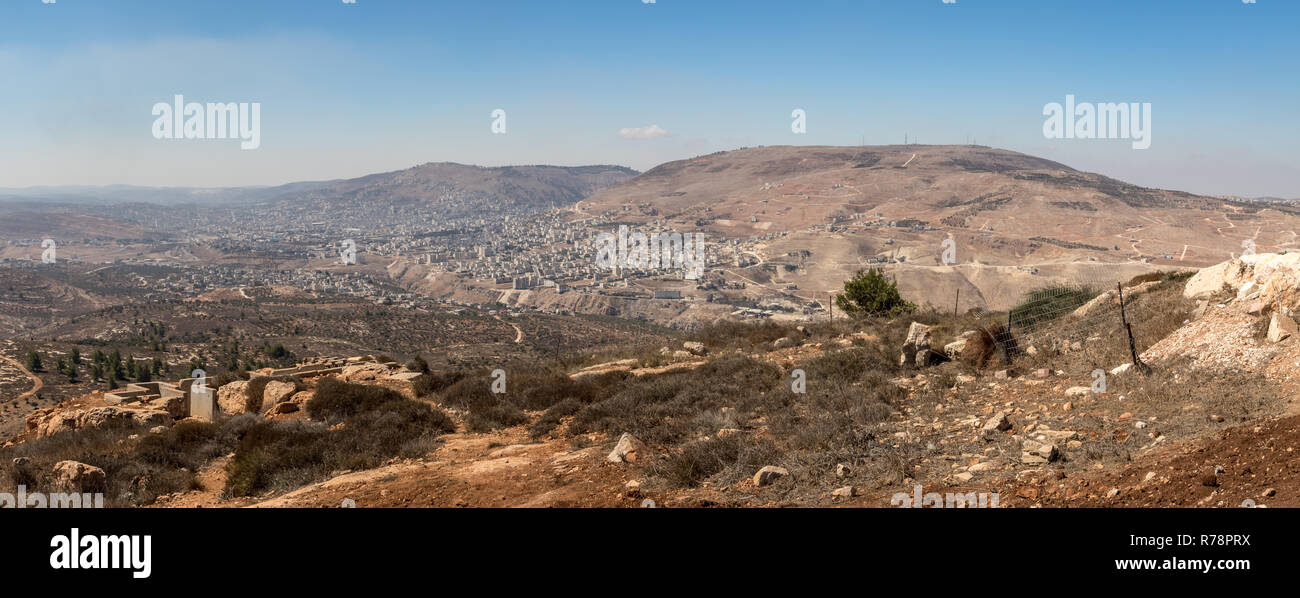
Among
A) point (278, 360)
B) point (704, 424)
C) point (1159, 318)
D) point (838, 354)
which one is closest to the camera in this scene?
point (704, 424)

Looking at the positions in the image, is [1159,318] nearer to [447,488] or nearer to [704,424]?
[704,424]

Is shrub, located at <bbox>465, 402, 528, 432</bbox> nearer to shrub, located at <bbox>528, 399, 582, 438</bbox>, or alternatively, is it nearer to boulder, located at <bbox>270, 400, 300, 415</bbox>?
shrub, located at <bbox>528, 399, 582, 438</bbox>

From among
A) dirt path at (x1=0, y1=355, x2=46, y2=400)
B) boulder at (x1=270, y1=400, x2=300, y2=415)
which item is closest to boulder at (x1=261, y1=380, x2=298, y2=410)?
boulder at (x1=270, y1=400, x2=300, y2=415)

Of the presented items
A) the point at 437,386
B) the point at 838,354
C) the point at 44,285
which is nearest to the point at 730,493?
the point at 838,354

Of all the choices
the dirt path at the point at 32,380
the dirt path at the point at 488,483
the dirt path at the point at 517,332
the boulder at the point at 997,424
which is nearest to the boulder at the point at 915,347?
the boulder at the point at 997,424

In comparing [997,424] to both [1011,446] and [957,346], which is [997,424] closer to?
[1011,446]

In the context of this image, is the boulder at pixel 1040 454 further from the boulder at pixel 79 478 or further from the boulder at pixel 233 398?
the boulder at pixel 233 398

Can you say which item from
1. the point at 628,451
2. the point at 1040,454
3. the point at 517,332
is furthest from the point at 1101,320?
the point at 517,332
